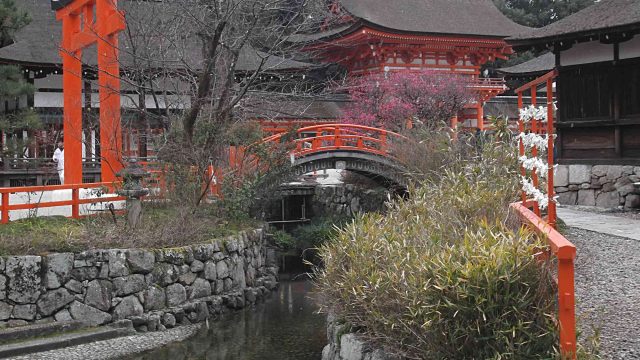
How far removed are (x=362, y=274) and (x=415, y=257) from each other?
72 centimetres

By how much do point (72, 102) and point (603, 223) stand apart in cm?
1126

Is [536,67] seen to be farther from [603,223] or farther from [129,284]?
[129,284]

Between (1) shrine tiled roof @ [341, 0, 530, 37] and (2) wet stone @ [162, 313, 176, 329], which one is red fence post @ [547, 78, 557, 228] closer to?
(2) wet stone @ [162, 313, 176, 329]

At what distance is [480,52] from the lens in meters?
27.6

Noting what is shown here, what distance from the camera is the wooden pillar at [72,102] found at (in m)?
15.8

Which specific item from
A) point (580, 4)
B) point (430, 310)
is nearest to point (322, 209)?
point (430, 310)

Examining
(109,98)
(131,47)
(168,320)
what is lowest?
(168,320)

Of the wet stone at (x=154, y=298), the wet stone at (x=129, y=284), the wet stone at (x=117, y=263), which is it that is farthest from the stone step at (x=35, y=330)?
the wet stone at (x=154, y=298)

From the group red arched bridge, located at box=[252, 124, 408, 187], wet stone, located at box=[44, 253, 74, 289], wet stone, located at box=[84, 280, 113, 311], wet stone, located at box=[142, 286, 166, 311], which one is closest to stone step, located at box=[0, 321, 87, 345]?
wet stone, located at box=[84, 280, 113, 311]

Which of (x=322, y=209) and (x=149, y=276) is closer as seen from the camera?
(x=149, y=276)

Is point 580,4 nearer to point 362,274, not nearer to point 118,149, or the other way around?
point 118,149

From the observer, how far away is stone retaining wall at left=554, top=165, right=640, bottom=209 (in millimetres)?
14070

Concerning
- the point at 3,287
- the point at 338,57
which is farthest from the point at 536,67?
the point at 3,287

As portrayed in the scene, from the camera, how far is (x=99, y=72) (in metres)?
14.7
